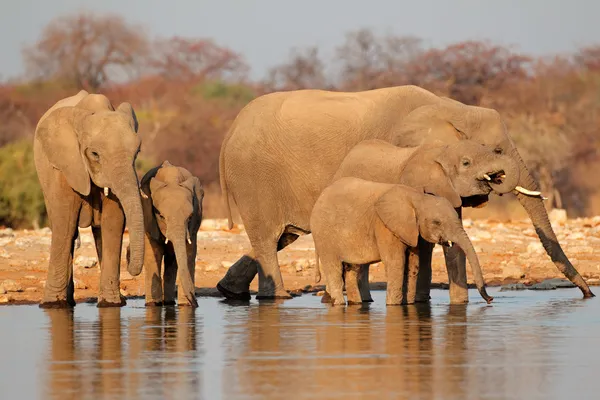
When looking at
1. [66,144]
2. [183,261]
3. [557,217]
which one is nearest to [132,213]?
[183,261]

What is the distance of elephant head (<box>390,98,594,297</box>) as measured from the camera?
15.2 metres

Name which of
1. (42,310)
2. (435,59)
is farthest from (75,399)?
(435,59)

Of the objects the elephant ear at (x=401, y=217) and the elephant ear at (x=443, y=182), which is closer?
the elephant ear at (x=401, y=217)

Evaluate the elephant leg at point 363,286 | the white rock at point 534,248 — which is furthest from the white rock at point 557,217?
the elephant leg at point 363,286

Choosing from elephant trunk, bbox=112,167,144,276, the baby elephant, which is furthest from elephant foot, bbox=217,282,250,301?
elephant trunk, bbox=112,167,144,276

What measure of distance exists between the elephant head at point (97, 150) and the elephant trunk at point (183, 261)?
0.49m

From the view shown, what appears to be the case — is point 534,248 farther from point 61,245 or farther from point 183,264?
point 61,245

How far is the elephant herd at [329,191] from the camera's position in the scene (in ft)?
45.4

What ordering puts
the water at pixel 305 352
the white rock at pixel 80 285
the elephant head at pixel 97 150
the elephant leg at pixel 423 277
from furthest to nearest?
the white rock at pixel 80 285, the elephant leg at pixel 423 277, the elephant head at pixel 97 150, the water at pixel 305 352

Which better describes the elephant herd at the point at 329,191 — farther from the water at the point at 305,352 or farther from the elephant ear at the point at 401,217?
the water at the point at 305,352

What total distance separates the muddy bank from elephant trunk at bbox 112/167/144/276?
205cm

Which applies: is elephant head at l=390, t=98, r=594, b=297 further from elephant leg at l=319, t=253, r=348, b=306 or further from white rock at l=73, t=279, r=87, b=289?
white rock at l=73, t=279, r=87, b=289

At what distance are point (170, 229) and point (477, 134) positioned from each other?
313cm

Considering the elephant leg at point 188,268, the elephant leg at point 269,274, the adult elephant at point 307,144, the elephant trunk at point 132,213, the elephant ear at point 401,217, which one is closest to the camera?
the elephant trunk at point 132,213
